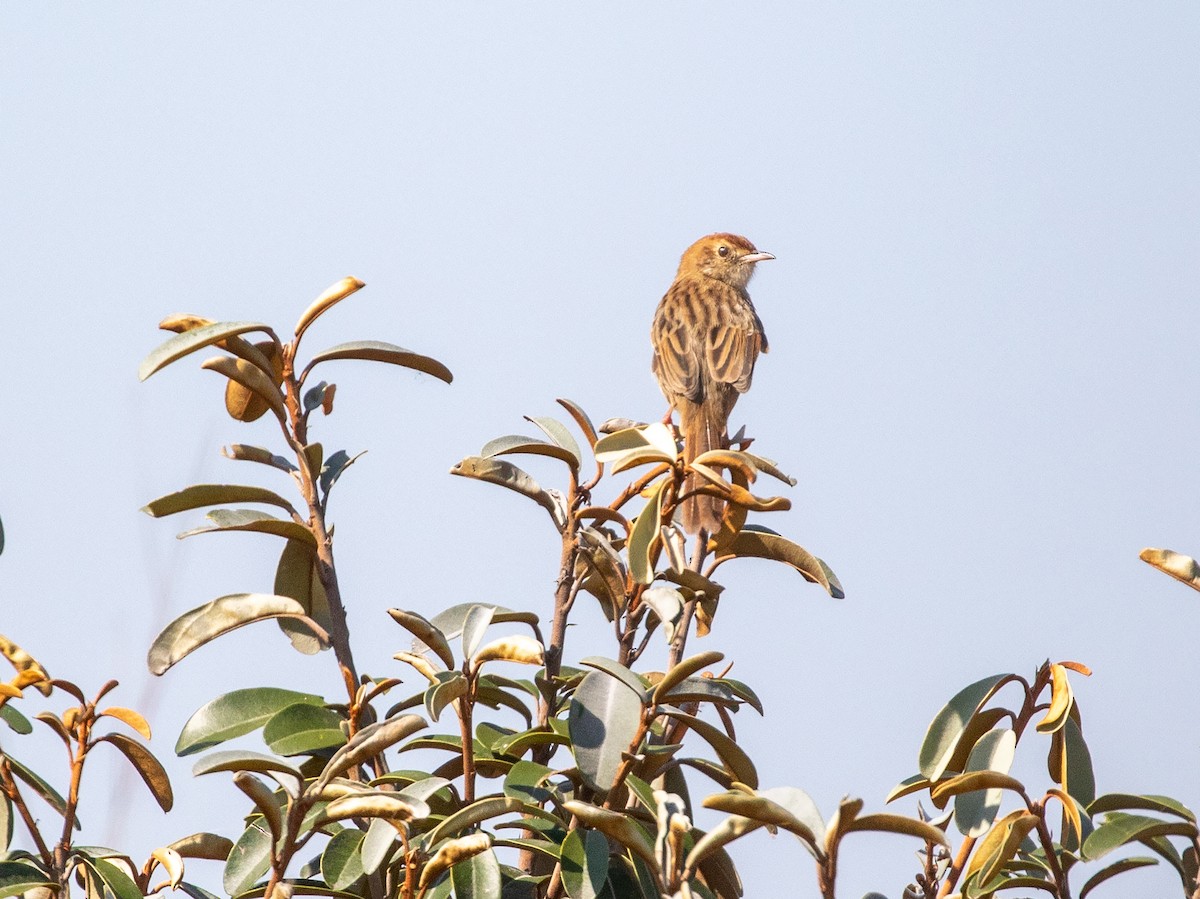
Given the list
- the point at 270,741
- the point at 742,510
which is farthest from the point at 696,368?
the point at 270,741

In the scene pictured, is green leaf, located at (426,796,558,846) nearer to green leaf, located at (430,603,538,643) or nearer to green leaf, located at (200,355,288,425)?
green leaf, located at (430,603,538,643)

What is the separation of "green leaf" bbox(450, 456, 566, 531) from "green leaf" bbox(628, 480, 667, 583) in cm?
26

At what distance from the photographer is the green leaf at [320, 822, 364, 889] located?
8.46 feet

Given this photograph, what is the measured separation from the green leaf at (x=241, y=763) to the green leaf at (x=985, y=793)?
1.19 metres

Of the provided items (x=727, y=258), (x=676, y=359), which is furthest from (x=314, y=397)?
(x=727, y=258)

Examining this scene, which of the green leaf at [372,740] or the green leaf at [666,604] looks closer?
the green leaf at [372,740]

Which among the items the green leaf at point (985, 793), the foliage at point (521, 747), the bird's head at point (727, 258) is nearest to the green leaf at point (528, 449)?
the foliage at point (521, 747)

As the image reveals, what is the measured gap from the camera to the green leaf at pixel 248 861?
106 inches

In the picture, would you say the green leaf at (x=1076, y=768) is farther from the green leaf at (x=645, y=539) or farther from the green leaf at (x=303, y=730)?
the green leaf at (x=303, y=730)

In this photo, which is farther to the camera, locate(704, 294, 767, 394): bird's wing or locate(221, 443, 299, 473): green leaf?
locate(704, 294, 767, 394): bird's wing

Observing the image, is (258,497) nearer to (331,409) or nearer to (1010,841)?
(331,409)

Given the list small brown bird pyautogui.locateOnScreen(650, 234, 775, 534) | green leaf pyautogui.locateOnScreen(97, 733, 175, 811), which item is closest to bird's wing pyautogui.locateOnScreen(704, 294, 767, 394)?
small brown bird pyautogui.locateOnScreen(650, 234, 775, 534)

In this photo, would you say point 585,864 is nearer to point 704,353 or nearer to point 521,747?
point 521,747

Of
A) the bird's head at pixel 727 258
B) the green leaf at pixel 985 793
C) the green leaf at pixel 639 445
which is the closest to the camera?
the green leaf at pixel 985 793
